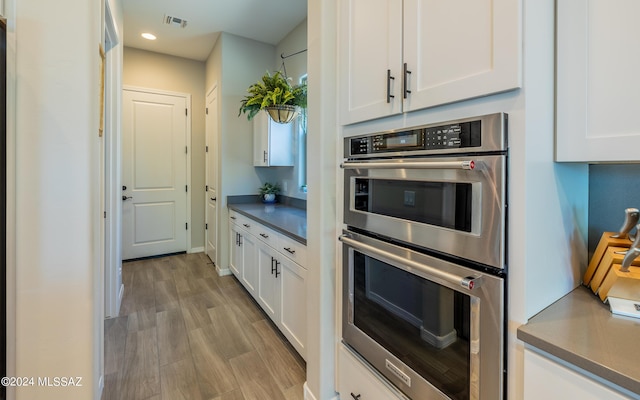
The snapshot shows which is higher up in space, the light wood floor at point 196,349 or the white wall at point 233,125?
the white wall at point 233,125

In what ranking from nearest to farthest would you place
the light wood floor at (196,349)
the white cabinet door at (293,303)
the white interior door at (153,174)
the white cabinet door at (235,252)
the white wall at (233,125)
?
the light wood floor at (196,349) < the white cabinet door at (293,303) < the white cabinet door at (235,252) < the white wall at (233,125) < the white interior door at (153,174)

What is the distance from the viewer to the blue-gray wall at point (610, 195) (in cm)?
99

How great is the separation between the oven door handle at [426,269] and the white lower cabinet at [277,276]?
649mm

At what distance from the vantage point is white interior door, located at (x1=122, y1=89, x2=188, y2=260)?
4.10 m

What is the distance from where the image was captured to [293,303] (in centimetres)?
201

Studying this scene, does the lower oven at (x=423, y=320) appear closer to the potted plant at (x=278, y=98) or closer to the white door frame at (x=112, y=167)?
the potted plant at (x=278, y=98)

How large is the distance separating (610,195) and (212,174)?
392 centimetres

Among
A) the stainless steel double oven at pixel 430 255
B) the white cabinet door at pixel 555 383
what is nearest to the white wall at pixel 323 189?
the stainless steel double oven at pixel 430 255

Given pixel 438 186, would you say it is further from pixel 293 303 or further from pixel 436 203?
pixel 293 303

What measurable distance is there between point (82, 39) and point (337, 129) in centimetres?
114

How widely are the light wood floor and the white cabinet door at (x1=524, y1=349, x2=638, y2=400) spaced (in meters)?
1.33

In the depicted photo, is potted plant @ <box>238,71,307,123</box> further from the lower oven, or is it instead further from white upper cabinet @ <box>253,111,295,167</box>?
the lower oven

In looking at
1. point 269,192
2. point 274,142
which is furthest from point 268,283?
point 274,142

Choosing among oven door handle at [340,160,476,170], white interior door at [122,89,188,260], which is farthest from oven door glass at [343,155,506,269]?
white interior door at [122,89,188,260]
